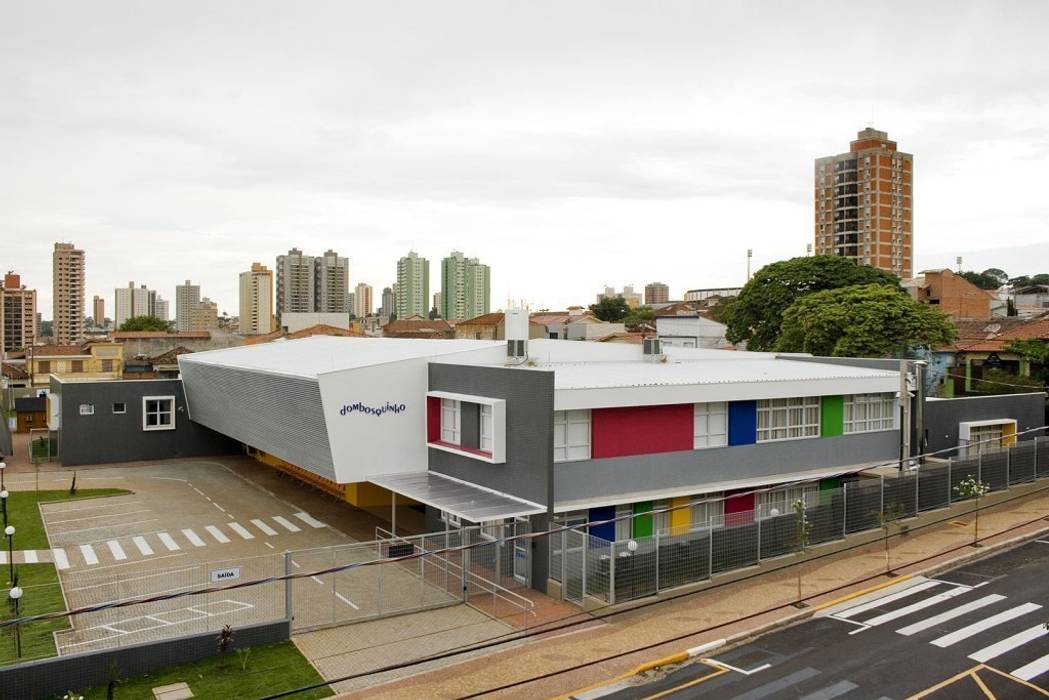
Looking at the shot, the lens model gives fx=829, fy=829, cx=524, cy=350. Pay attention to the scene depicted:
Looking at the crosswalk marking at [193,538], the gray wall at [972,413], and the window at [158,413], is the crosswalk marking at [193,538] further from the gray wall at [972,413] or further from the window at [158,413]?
the gray wall at [972,413]

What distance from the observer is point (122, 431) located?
158ft

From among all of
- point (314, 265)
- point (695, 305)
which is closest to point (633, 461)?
point (695, 305)

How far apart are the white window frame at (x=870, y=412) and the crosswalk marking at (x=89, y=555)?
26.9 metres

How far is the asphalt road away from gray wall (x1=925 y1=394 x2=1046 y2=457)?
485 inches

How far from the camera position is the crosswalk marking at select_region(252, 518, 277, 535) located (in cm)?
3178

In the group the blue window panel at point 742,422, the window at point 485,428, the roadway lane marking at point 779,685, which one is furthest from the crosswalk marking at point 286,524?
the roadway lane marking at point 779,685

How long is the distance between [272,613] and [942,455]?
2780 cm

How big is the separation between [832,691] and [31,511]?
32890 mm

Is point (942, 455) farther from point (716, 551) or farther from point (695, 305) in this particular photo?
point (695, 305)

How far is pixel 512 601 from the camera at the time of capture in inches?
888

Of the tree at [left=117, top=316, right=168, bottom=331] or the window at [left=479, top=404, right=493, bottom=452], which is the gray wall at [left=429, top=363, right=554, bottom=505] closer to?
the window at [left=479, top=404, right=493, bottom=452]

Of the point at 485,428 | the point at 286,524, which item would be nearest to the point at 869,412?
the point at 485,428

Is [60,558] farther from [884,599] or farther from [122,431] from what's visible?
[884,599]

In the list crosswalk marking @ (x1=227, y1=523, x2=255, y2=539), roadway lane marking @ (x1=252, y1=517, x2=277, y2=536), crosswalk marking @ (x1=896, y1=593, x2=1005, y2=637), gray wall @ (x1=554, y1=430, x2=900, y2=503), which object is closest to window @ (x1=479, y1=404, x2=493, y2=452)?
gray wall @ (x1=554, y1=430, x2=900, y2=503)
